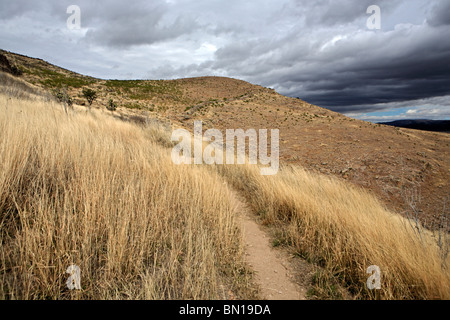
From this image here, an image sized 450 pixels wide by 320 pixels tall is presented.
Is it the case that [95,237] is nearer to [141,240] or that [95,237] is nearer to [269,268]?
[141,240]

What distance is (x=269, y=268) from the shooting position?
8.72 feet

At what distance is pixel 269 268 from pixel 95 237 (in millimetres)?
2113

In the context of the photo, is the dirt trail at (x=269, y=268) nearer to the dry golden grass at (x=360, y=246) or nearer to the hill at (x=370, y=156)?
the dry golden grass at (x=360, y=246)

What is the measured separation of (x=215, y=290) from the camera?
1.95m

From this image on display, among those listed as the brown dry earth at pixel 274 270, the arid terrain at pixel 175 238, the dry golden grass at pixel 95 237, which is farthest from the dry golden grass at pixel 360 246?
the dry golden grass at pixel 95 237

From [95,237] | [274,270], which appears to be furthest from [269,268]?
[95,237]

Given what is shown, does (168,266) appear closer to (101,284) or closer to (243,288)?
(101,284)

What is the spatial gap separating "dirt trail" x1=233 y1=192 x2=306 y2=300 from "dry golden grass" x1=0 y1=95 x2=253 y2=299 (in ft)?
0.87

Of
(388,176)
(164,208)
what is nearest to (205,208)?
(164,208)

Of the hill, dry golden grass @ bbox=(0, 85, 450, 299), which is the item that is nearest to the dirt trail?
dry golden grass @ bbox=(0, 85, 450, 299)

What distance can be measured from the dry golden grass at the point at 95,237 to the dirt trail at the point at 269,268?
26 centimetres

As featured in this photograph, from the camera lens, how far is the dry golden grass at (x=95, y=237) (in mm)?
1695

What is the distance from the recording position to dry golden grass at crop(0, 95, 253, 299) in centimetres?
170
